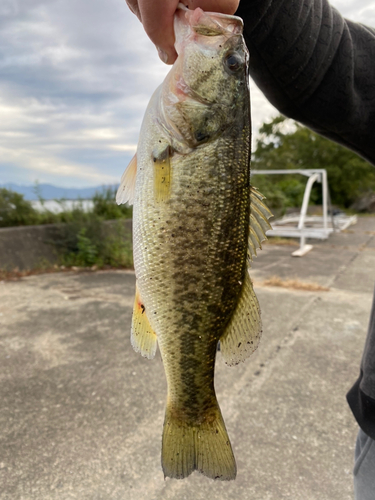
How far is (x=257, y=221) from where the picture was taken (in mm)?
1347

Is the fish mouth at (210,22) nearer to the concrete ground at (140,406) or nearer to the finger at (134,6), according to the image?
the finger at (134,6)

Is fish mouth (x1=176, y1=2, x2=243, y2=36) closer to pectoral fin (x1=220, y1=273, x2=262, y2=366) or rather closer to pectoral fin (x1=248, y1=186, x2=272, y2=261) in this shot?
pectoral fin (x1=248, y1=186, x2=272, y2=261)

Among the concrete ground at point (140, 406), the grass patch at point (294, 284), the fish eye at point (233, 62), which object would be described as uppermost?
the fish eye at point (233, 62)

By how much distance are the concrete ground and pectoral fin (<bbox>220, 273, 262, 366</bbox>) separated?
1.57 metres

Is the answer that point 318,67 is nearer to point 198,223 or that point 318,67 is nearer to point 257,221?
point 257,221

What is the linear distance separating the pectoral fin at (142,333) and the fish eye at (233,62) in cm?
86

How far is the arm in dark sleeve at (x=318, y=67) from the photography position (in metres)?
1.54

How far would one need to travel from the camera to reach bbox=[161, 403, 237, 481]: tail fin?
125 centimetres

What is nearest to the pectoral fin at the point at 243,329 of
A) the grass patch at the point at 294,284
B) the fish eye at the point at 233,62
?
the fish eye at the point at 233,62

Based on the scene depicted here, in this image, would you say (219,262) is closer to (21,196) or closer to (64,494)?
(64,494)

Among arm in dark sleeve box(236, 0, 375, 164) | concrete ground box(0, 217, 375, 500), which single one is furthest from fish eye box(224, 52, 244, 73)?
concrete ground box(0, 217, 375, 500)

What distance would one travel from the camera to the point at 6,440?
2.73 metres

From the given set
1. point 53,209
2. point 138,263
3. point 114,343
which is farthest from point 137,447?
point 53,209

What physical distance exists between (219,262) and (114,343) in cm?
328
